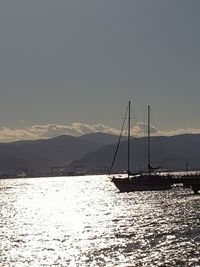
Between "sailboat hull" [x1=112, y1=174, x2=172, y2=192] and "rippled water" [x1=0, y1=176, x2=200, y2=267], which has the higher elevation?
"sailboat hull" [x1=112, y1=174, x2=172, y2=192]

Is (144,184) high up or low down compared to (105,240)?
up

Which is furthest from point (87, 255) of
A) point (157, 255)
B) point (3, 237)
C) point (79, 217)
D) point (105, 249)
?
point (79, 217)

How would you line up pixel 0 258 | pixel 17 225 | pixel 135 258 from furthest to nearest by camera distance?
pixel 17 225 < pixel 0 258 < pixel 135 258

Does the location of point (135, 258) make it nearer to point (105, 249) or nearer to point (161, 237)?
point (105, 249)

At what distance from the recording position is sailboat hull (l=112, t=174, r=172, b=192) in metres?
134

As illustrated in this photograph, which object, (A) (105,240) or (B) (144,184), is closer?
(A) (105,240)

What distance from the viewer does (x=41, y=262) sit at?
138ft

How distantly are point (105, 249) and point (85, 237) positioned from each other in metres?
8.96

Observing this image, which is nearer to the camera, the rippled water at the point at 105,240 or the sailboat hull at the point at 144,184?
the rippled water at the point at 105,240

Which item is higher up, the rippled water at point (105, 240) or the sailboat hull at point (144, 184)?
the sailboat hull at point (144, 184)

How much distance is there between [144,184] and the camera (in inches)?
5281

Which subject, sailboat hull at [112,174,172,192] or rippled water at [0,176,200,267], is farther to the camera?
sailboat hull at [112,174,172,192]

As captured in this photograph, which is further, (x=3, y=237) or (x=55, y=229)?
(x=55, y=229)

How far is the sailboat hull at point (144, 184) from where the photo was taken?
134 metres
